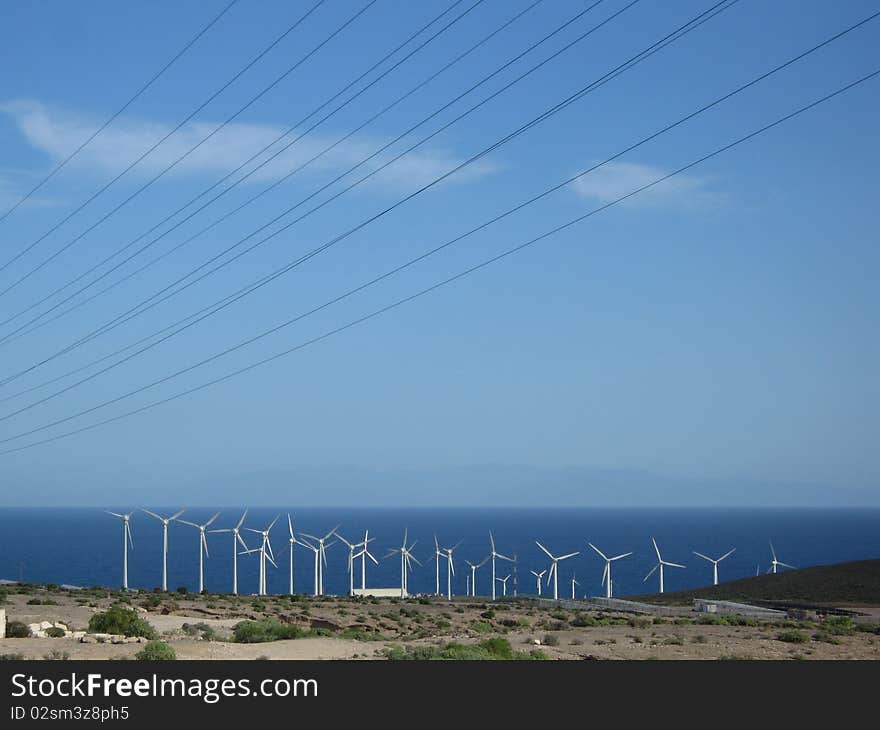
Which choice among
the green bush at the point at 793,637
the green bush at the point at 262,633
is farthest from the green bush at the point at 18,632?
the green bush at the point at 793,637

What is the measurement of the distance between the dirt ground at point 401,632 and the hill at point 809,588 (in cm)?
2045

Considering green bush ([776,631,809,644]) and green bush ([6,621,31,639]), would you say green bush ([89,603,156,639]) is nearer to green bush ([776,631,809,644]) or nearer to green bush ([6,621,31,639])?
green bush ([6,621,31,639])

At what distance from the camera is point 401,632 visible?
Answer: 47750 mm

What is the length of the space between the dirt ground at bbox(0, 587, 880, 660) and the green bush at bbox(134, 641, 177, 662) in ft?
2.12

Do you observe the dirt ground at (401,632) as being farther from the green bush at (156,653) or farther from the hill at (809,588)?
the hill at (809,588)

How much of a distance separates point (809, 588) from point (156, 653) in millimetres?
74289

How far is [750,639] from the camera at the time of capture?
4406 cm

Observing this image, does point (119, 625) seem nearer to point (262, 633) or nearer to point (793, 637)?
point (262, 633)

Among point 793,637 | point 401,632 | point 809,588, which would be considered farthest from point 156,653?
point 809,588

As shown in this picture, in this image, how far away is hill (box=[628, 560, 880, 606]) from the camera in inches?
3410

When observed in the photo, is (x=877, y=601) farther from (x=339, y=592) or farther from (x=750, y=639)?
(x=339, y=592)

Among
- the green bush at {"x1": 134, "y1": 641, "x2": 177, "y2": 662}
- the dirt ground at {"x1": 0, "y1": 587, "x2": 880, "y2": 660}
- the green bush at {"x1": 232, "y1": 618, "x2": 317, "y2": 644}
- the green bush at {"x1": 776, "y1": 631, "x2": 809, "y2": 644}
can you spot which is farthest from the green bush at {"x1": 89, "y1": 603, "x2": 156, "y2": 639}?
the green bush at {"x1": 776, "y1": 631, "x2": 809, "y2": 644}
